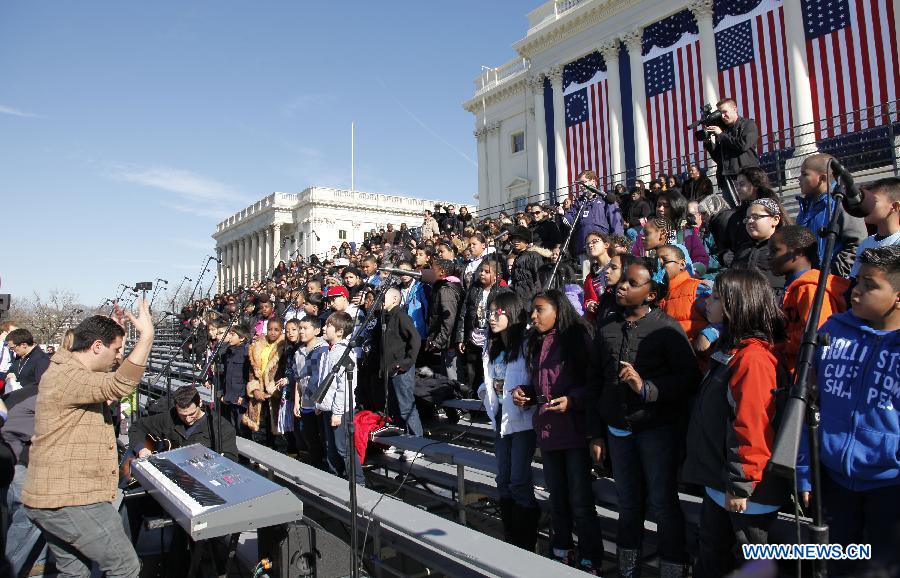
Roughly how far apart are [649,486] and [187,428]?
488 cm

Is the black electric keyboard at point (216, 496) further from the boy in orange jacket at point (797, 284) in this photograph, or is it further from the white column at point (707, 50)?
the white column at point (707, 50)

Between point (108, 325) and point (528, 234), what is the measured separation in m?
5.83

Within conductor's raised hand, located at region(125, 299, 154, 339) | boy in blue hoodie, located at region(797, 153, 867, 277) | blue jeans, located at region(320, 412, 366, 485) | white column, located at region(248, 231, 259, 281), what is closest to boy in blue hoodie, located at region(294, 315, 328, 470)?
blue jeans, located at region(320, 412, 366, 485)

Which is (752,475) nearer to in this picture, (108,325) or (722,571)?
(722,571)

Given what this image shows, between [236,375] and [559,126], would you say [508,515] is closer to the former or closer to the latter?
[236,375]

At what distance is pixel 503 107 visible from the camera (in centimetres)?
3841

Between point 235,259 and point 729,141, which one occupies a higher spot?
point 235,259

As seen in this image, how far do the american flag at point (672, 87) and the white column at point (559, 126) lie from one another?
5037 mm

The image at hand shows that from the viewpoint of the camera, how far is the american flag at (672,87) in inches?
939

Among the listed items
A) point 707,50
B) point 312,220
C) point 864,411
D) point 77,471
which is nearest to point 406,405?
point 77,471

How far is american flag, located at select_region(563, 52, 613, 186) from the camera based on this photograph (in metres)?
28.0

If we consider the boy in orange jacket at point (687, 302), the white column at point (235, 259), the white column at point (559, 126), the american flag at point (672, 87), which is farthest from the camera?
the white column at point (235, 259)

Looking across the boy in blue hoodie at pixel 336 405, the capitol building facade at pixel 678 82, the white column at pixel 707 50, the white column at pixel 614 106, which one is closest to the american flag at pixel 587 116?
the capitol building facade at pixel 678 82

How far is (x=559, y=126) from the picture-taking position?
30172 millimetres
